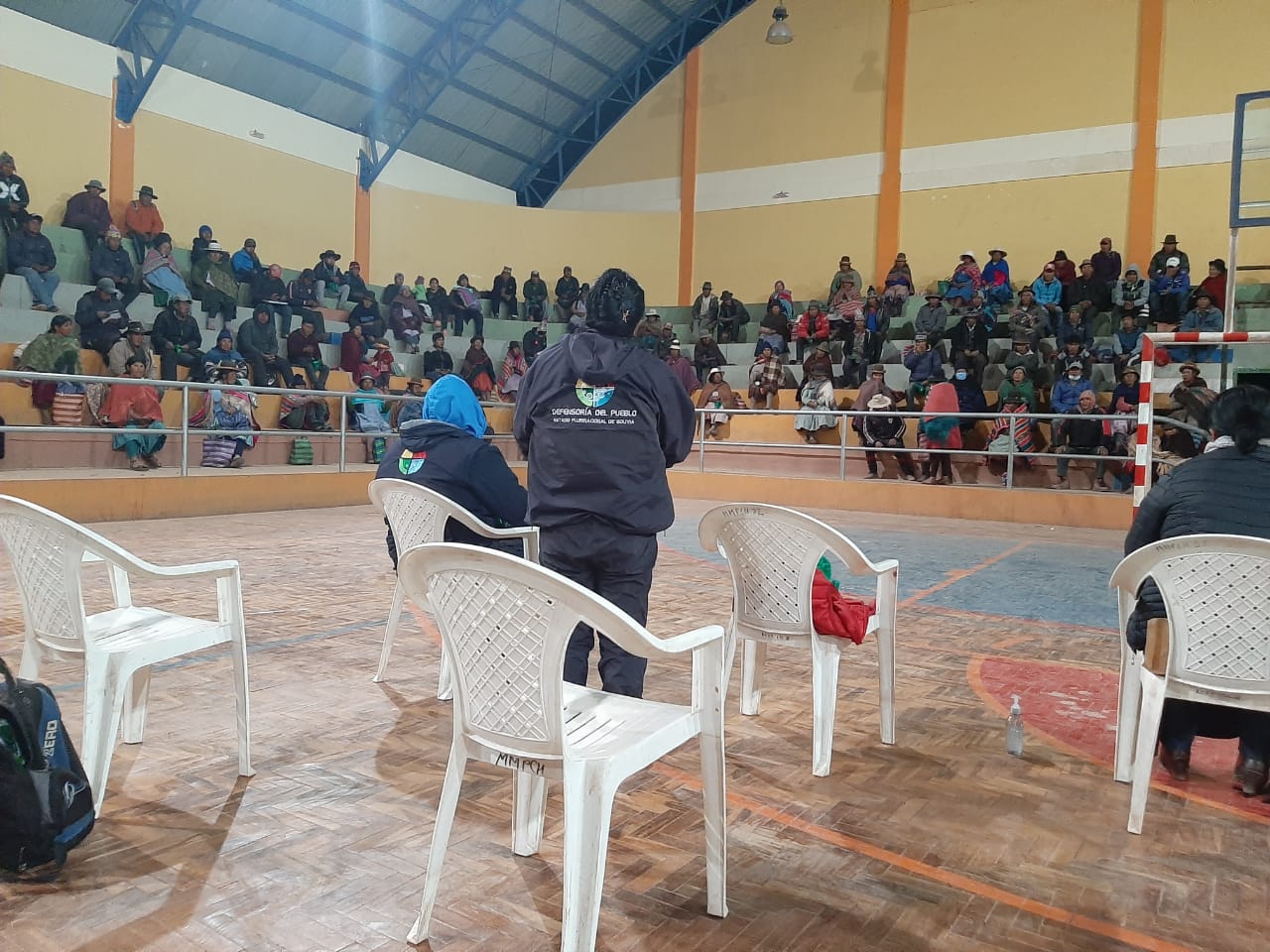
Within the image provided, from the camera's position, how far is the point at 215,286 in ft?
37.9

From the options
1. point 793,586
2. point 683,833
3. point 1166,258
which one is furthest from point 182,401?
point 1166,258

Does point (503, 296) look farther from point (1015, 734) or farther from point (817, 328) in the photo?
point (1015, 734)

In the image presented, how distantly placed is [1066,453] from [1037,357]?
71.9 inches

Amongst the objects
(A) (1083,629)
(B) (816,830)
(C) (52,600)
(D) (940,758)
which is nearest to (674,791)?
(B) (816,830)

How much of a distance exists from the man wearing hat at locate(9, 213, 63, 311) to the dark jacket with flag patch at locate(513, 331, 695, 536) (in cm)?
917

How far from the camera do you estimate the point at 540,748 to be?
1.73 meters

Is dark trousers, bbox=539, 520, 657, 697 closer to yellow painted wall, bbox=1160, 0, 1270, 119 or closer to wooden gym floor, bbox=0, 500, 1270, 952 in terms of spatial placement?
wooden gym floor, bbox=0, 500, 1270, 952

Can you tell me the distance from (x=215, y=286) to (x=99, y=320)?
2.47m

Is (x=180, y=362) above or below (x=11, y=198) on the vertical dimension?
below

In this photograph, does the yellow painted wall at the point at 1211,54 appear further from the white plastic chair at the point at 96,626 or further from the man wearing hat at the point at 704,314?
the white plastic chair at the point at 96,626

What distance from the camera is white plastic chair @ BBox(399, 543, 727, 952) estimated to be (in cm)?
161

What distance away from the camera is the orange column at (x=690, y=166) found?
17.8m

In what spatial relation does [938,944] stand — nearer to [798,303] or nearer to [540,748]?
[540,748]

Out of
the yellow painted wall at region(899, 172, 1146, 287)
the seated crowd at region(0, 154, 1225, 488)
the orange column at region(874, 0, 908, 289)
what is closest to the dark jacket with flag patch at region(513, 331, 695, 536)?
the seated crowd at region(0, 154, 1225, 488)
